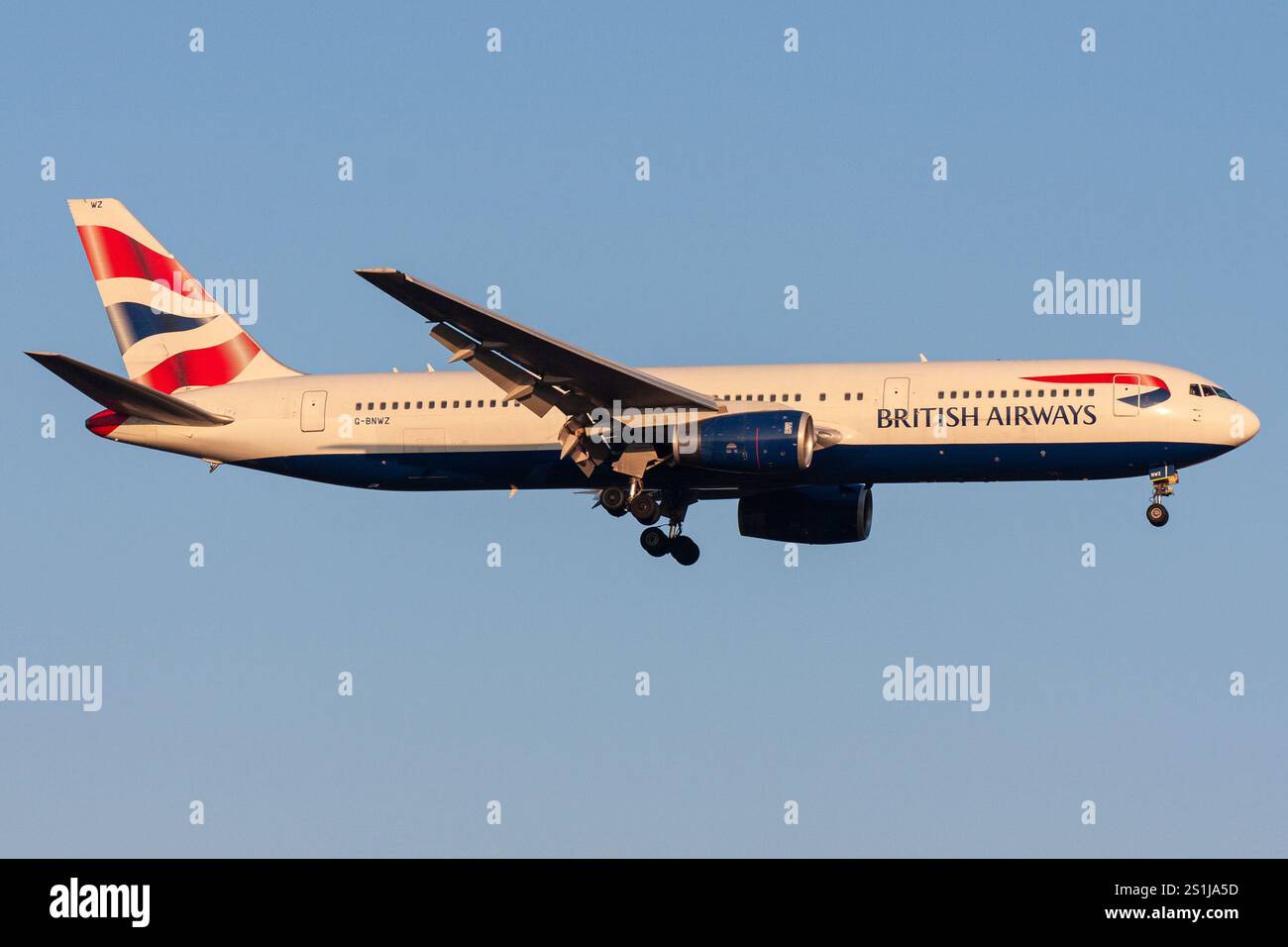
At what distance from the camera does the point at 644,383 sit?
52844 mm

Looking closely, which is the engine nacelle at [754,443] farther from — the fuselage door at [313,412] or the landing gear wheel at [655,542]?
the fuselage door at [313,412]

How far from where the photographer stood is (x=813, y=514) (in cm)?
5906

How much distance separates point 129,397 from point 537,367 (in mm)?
11818

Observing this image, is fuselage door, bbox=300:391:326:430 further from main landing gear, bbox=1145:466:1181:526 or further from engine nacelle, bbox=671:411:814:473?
main landing gear, bbox=1145:466:1181:526

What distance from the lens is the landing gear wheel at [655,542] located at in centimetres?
5788

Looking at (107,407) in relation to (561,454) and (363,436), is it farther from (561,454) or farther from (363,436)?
(561,454)

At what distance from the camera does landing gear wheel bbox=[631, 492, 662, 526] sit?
55.9 metres

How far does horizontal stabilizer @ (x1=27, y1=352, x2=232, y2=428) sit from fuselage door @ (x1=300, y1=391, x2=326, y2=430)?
2.10m

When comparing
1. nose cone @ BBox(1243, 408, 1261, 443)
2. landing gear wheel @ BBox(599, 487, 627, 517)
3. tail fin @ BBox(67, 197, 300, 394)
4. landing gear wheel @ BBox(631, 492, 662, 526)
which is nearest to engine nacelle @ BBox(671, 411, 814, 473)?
landing gear wheel @ BBox(631, 492, 662, 526)

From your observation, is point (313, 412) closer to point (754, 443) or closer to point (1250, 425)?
point (754, 443)

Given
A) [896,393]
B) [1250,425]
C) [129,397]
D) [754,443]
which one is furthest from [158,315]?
[1250,425]

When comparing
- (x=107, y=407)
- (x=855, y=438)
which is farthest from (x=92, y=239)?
(x=855, y=438)

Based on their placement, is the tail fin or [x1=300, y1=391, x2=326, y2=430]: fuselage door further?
the tail fin

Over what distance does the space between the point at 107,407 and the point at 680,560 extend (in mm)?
16178
